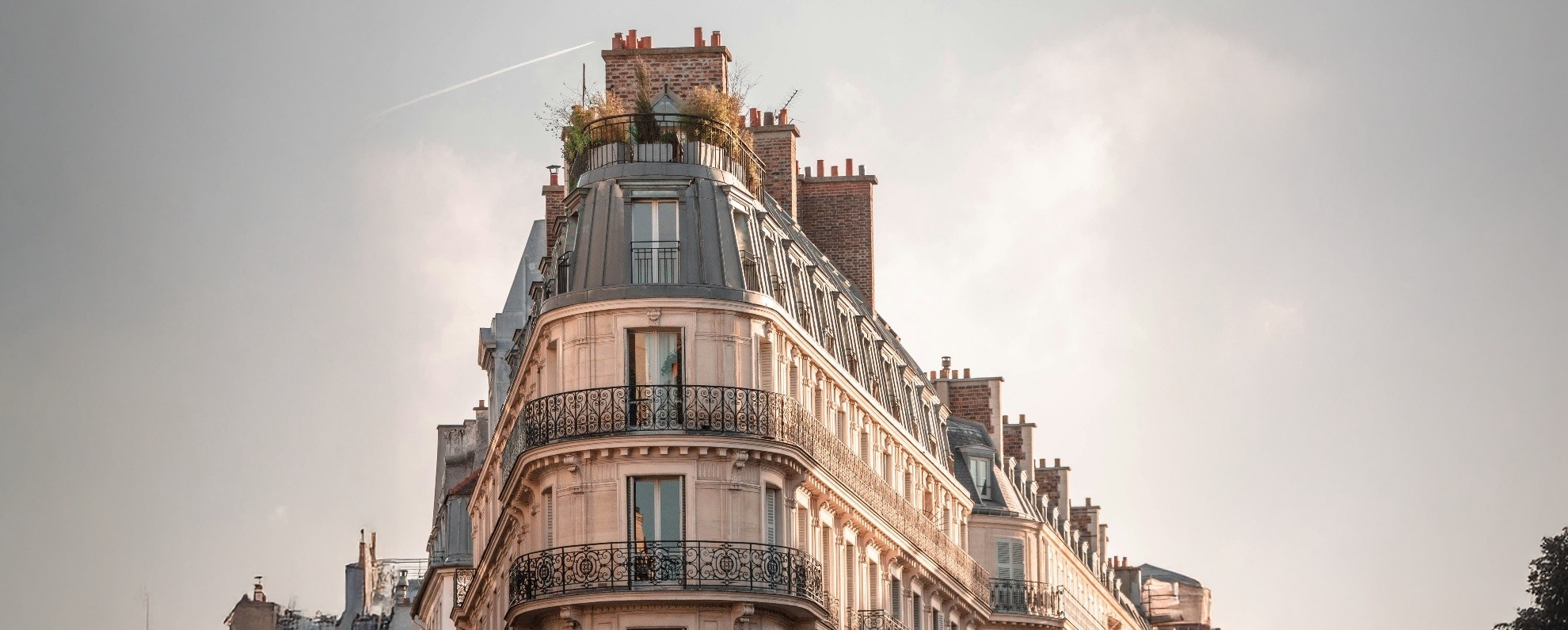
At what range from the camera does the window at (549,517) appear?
43.9m

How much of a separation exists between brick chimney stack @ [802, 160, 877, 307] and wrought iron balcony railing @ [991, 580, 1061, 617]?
761 cm

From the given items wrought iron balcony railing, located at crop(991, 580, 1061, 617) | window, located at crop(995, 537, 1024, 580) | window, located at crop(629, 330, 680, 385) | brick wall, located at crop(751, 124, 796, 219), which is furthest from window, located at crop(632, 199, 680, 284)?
window, located at crop(995, 537, 1024, 580)

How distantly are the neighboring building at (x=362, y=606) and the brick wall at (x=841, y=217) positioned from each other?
1496 centimetres

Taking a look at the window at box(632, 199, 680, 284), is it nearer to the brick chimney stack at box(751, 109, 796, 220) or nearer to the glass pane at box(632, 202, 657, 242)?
the glass pane at box(632, 202, 657, 242)

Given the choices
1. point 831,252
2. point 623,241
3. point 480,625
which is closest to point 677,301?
point 623,241

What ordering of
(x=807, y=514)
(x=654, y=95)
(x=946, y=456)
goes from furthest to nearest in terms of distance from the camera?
1. (x=946, y=456)
2. (x=654, y=95)
3. (x=807, y=514)

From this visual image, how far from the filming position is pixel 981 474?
213 feet

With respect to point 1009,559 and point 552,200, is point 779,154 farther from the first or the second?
point 1009,559

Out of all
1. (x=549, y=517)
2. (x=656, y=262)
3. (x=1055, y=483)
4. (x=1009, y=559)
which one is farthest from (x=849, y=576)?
(x=1055, y=483)

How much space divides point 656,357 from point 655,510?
225 centimetres

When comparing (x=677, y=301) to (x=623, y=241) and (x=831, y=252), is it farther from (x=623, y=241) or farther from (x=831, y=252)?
(x=831, y=252)

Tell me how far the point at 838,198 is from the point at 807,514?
54.7 ft

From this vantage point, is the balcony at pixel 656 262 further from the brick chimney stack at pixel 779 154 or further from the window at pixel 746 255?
the brick chimney stack at pixel 779 154

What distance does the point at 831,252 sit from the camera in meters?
61.4
